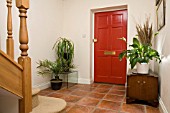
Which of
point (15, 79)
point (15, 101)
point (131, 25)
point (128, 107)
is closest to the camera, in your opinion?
point (15, 79)

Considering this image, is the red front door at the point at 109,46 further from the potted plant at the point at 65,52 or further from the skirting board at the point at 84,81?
the potted plant at the point at 65,52

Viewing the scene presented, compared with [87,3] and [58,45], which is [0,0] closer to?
[58,45]

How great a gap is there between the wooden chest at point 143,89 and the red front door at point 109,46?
1235mm

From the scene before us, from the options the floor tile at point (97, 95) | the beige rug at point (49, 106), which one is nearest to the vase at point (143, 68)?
the floor tile at point (97, 95)

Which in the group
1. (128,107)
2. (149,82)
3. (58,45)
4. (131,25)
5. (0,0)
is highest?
(0,0)

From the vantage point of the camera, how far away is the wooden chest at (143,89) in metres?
2.20

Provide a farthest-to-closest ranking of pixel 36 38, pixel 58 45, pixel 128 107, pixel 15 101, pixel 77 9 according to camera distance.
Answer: pixel 77 9
pixel 58 45
pixel 36 38
pixel 128 107
pixel 15 101

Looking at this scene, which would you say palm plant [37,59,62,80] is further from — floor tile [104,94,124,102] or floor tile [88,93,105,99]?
floor tile [104,94,124,102]

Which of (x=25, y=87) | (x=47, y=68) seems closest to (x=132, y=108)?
(x=25, y=87)

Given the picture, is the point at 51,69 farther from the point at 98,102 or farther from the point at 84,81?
the point at 98,102

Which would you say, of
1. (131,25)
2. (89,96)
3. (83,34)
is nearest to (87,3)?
(83,34)

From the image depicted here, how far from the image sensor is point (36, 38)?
299cm

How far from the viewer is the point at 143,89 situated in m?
2.26

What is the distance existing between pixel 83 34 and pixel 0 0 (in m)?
2.05
